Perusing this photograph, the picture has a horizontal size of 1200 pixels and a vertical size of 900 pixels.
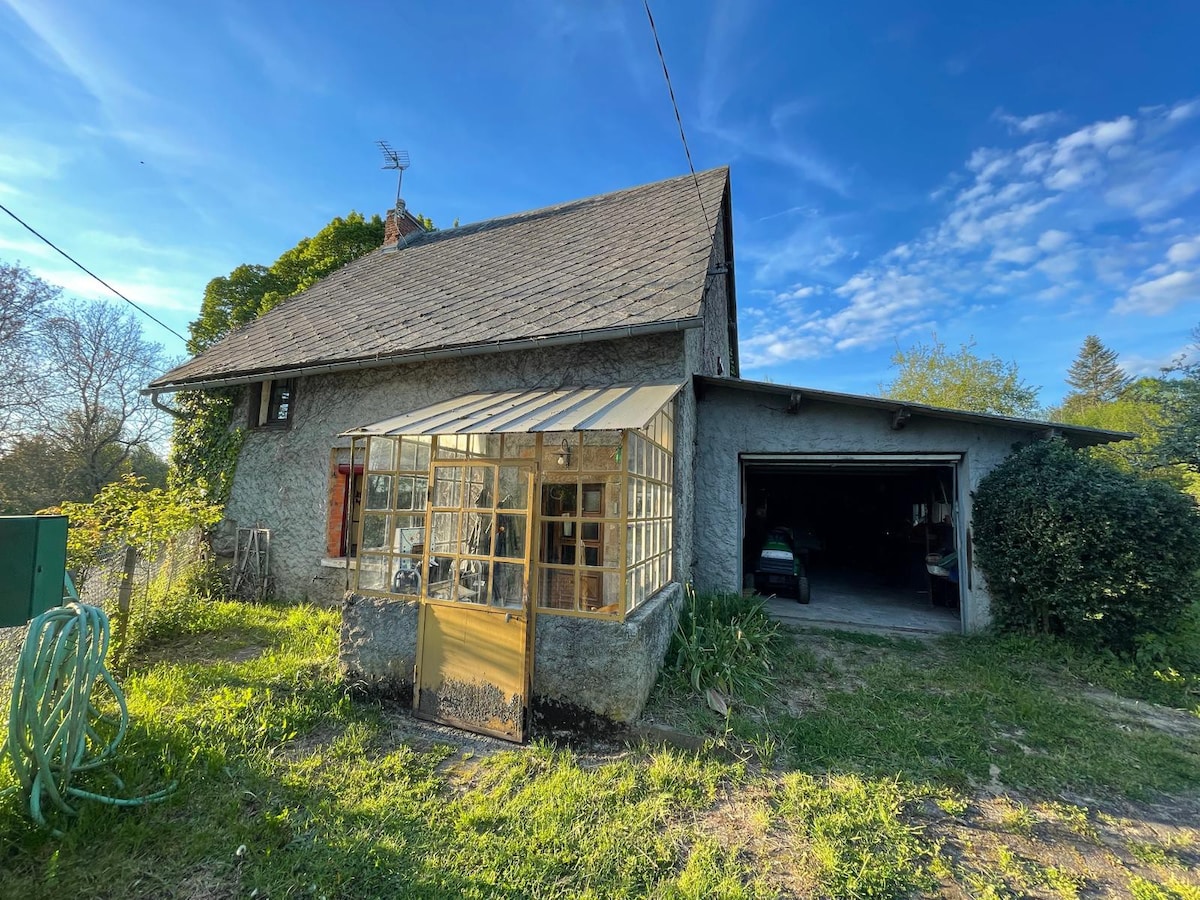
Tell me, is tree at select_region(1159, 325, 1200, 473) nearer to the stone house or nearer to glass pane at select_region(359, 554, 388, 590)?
the stone house

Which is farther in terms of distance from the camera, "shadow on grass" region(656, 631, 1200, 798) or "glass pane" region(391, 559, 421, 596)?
"glass pane" region(391, 559, 421, 596)

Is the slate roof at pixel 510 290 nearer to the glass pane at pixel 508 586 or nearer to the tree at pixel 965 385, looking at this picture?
the glass pane at pixel 508 586

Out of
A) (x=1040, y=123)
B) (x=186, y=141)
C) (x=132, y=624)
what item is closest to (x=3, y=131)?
(x=186, y=141)

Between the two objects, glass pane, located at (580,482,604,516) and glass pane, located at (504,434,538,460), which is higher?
glass pane, located at (504,434,538,460)

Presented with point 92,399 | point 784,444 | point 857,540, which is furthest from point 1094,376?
point 92,399

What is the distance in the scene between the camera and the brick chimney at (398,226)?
→ 13.7 metres

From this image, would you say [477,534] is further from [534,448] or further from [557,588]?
[534,448]

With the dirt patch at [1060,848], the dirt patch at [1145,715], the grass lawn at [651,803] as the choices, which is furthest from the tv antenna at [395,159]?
the dirt patch at [1145,715]

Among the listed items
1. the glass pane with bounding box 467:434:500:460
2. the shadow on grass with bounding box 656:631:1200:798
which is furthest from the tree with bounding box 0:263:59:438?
the shadow on grass with bounding box 656:631:1200:798

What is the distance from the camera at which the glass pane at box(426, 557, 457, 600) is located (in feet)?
15.3

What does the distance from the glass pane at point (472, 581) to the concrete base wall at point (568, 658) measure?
538mm

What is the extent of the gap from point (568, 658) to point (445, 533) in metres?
1.80

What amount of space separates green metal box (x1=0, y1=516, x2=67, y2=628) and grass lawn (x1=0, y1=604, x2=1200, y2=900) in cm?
116

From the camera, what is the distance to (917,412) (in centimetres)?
664
